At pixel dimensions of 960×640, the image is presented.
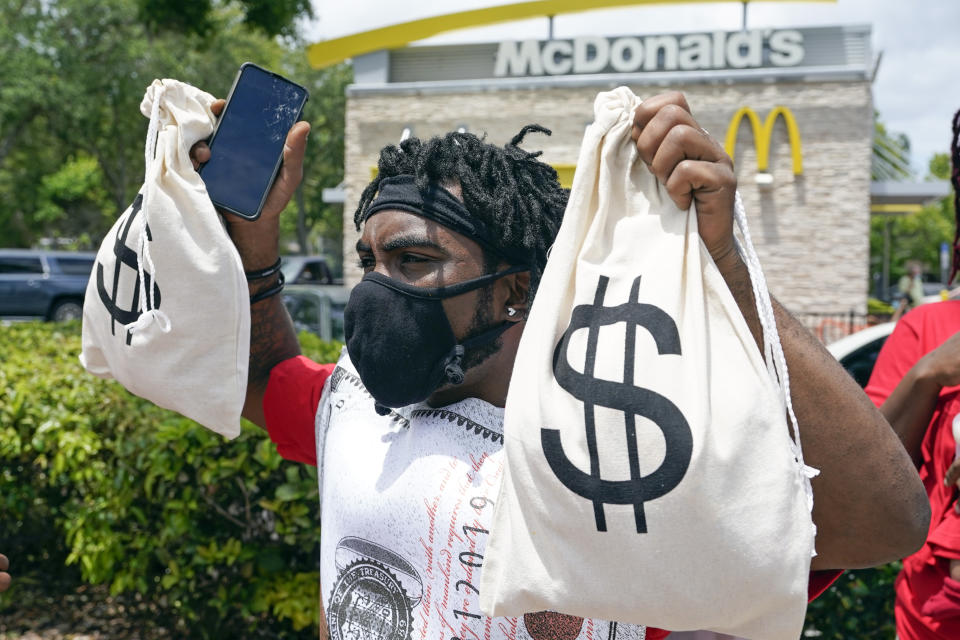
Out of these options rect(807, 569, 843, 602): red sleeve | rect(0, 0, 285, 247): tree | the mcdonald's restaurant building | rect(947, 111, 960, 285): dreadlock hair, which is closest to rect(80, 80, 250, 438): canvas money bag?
rect(807, 569, 843, 602): red sleeve

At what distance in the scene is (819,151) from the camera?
16875mm

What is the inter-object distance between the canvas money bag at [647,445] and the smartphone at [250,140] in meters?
0.83

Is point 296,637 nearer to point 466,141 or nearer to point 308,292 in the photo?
point 466,141

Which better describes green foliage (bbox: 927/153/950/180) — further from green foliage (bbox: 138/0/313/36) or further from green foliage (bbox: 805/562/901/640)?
green foliage (bbox: 805/562/901/640)

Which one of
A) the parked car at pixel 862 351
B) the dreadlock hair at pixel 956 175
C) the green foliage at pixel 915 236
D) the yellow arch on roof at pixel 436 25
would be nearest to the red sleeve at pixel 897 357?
the dreadlock hair at pixel 956 175

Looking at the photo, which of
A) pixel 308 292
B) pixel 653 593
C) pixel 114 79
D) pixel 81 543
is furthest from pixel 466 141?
Result: pixel 114 79

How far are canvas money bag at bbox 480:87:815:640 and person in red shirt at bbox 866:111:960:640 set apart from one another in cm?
91

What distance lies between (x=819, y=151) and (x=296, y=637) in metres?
16.2

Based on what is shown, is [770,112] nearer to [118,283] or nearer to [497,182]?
[497,182]

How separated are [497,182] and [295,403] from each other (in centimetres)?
68

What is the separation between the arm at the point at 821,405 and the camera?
111 cm

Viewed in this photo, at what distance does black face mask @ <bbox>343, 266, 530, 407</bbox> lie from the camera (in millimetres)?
1478

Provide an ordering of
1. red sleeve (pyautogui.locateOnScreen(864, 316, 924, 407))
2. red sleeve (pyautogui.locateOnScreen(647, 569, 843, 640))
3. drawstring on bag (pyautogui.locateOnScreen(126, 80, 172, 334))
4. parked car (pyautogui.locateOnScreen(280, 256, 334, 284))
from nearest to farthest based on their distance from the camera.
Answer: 1. red sleeve (pyautogui.locateOnScreen(647, 569, 843, 640))
2. drawstring on bag (pyautogui.locateOnScreen(126, 80, 172, 334))
3. red sleeve (pyautogui.locateOnScreen(864, 316, 924, 407))
4. parked car (pyautogui.locateOnScreen(280, 256, 334, 284))

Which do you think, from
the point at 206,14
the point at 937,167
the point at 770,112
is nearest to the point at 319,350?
the point at 206,14
